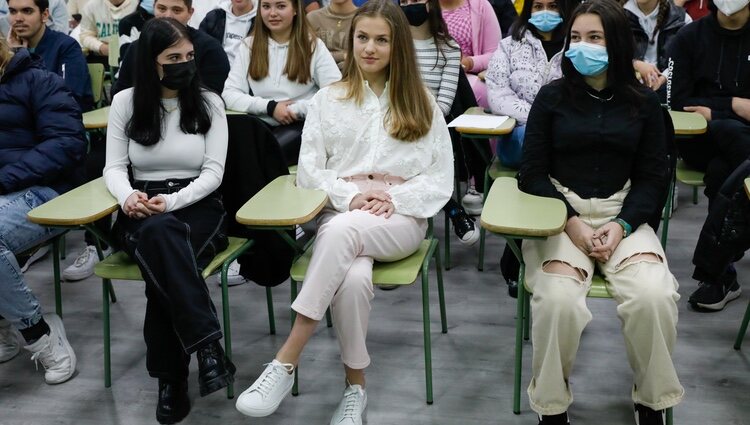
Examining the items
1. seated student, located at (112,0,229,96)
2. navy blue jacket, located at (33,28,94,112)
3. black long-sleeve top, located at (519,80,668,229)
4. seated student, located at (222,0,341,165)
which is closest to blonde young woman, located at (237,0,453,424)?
black long-sleeve top, located at (519,80,668,229)

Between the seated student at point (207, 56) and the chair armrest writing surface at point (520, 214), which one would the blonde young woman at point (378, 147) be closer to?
the chair armrest writing surface at point (520, 214)

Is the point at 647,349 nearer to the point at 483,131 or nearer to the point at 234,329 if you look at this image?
the point at 483,131

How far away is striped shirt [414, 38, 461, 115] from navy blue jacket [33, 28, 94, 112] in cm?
159

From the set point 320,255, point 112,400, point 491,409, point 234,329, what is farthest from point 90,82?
point 491,409

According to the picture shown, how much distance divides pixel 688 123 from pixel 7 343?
256cm

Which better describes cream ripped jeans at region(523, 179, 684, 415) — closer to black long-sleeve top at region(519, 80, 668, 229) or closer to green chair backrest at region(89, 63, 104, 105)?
black long-sleeve top at region(519, 80, 668, 229)

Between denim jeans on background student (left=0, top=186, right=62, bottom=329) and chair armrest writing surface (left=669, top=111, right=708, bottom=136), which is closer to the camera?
denim jeans on background student (left=0, top=186, right=62, bottom=329)

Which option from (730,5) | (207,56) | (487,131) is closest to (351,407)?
(487,131)

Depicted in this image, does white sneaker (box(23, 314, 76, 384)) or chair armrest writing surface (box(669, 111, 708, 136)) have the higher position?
chair armrest writing surface (box(669, 111, 708, 136))

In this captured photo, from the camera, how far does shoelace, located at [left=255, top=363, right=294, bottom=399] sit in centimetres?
212

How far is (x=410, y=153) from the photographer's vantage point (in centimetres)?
248

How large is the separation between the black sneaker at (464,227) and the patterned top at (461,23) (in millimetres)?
917

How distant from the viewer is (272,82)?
3283mm

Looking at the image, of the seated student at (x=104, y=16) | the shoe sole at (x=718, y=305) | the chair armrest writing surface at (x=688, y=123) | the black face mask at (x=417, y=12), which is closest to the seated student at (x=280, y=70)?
the black face mask at (x=417, y=12)
